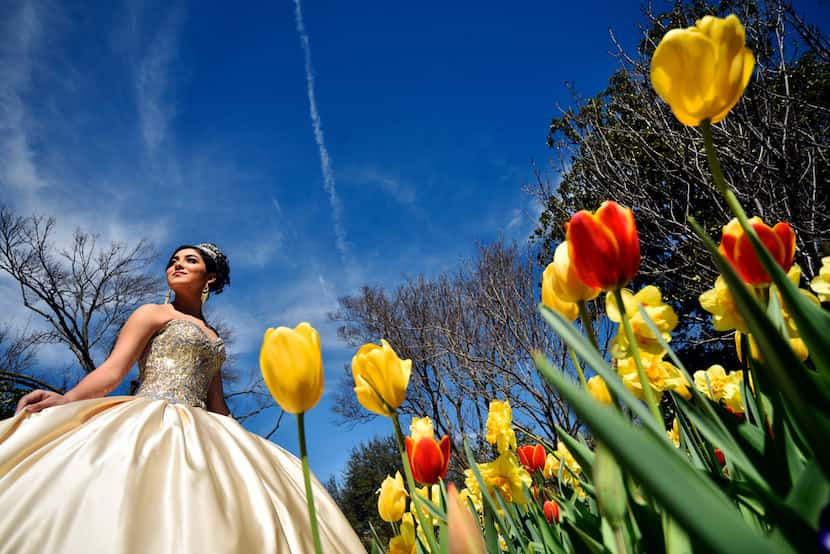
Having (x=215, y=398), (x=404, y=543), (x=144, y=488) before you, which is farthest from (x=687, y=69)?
(x=215, y=398)

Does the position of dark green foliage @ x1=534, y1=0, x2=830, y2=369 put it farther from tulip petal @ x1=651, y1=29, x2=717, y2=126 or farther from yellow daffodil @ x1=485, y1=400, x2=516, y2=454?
tulip petal @ x1=651, y1=29, x2=717, y2=126

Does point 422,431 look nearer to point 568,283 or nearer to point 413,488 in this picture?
point 413,488

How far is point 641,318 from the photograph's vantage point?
67 centimetres

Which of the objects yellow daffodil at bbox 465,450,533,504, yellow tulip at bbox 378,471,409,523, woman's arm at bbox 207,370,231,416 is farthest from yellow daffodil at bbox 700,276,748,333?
woman's arm at bbox 207,370,231,416

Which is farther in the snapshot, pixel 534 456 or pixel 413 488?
pixel 534 456

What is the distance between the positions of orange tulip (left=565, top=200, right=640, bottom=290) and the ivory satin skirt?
1243 millimetres

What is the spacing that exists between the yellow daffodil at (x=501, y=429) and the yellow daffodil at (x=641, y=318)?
2.36 ft

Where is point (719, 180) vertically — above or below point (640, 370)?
above

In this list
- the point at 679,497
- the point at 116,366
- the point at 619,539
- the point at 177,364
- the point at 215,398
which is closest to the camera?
the point at 679,497

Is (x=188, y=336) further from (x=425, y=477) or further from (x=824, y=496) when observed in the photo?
(x=824, y=496)

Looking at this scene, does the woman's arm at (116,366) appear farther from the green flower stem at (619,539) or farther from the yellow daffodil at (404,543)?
the green flower stem at (619,539)

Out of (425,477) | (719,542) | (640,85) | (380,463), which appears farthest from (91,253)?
(719,542)

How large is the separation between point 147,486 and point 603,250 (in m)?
1.49

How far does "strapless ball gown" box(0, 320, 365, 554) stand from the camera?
1.24m
